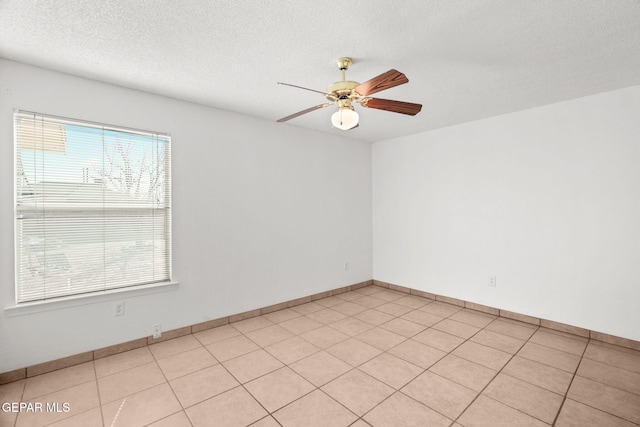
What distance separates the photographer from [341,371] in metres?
2.46

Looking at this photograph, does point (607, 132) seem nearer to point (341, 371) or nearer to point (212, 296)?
point (341, 371)

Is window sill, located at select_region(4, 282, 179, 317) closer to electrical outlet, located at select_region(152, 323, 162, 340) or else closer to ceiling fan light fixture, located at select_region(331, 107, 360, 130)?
Result: electrical outlet, located at select_region(152, 323, 162, 340)

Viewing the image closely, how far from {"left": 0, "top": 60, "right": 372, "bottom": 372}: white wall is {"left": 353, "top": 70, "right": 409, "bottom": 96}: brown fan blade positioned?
191 centimetres

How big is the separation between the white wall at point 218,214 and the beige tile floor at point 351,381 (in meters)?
0.31

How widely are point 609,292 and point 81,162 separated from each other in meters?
4.99

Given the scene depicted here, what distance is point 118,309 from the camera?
8.91 feet

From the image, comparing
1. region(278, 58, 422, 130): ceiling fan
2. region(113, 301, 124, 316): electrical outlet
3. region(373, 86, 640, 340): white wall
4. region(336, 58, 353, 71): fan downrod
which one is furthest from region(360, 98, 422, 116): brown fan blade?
region(113, 301, 124, 316): electrical outlet

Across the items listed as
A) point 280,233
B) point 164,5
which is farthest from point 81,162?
point 280,233

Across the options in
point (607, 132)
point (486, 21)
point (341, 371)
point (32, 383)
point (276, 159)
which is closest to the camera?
point (486, 21)

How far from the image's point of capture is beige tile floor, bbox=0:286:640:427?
192 centimetres

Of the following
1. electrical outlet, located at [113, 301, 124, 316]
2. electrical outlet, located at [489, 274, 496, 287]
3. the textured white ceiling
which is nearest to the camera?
the textured white ceiling

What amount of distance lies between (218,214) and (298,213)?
1124mm

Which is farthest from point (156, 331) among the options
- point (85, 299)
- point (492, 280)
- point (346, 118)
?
point (492, 280)

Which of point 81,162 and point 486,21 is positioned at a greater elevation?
point 486,21
